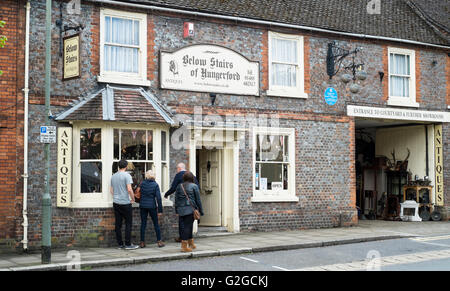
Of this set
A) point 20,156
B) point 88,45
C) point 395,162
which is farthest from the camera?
point 395,162

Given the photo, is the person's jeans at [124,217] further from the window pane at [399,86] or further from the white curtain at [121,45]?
the window pane at [399,86]

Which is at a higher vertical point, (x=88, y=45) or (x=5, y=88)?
(x=88, y=45)

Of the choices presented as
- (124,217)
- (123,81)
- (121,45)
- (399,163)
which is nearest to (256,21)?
(121,45)

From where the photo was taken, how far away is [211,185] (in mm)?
16594

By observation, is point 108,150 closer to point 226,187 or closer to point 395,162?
point 226,187

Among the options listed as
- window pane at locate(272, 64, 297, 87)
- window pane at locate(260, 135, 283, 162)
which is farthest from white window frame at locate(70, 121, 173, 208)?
window pane at locate(272, 64, 297, 87)

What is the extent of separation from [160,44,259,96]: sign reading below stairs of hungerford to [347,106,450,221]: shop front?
3712 millimetres

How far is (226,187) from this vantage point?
52.5 feet

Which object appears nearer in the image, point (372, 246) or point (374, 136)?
point (372, 246)

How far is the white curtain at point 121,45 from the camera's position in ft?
47.0

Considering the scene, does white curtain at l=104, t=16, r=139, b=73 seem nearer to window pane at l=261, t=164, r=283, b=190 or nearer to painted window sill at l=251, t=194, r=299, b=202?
window pane at l=261, t=164, r=283, b=190

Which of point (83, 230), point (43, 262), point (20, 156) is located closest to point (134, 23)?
point (20, 156)
